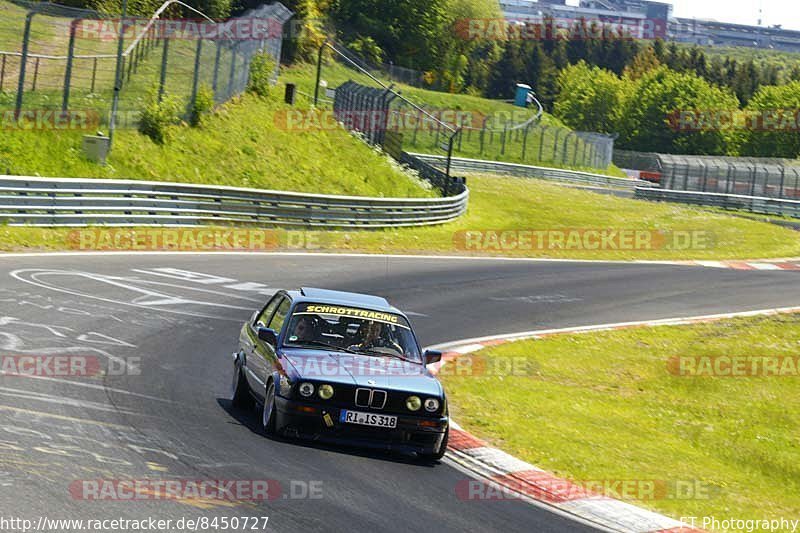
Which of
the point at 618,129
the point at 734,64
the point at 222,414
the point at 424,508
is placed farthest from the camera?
the point at 734,64

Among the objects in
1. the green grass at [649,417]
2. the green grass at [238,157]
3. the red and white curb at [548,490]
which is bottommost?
the green grass at [649,417]

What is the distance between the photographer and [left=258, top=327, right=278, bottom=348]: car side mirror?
431 inches

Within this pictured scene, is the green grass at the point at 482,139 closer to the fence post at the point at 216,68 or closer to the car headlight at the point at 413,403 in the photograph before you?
the fence post at the point at 216,68

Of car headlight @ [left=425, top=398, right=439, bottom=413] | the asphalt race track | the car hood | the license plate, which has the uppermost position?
the car hood

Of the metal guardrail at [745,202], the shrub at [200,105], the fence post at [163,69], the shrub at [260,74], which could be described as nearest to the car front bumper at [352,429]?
the fence post at [163,69]

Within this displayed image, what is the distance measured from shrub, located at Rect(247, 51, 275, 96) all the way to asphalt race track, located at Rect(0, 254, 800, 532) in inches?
557

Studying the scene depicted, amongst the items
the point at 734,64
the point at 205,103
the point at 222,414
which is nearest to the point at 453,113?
the point at 205,103

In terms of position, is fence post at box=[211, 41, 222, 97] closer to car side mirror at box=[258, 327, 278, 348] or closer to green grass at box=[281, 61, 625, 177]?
car side mirror at box=[258, 327, 278, 348]

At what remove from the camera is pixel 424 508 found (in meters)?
8.62

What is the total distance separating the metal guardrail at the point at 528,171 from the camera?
222 feet

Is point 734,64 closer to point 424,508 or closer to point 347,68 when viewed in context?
point 347,68

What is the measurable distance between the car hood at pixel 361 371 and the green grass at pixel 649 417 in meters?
1.61

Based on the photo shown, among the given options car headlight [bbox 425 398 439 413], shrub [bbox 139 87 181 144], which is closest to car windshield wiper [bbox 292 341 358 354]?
car headlight [bbox 425 398 439 413]

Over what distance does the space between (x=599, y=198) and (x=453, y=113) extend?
90.8ft
